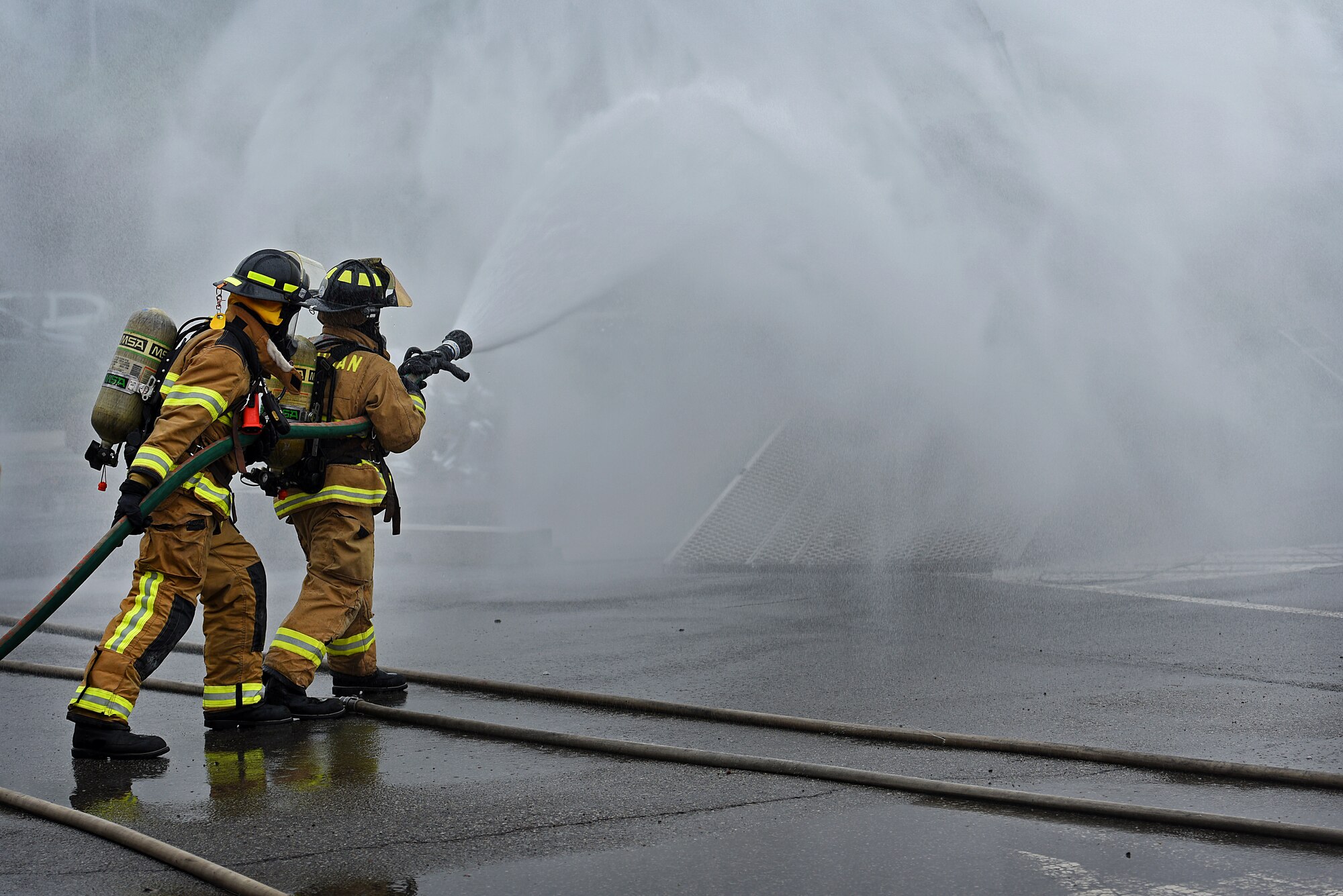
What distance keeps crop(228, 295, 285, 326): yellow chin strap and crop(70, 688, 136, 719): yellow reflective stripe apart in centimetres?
132

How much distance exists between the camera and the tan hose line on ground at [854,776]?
3283mm

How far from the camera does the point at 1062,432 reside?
9367 millimetres

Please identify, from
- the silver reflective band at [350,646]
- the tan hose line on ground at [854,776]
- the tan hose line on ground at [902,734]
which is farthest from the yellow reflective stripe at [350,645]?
the tan hose line on ground at [902,734]

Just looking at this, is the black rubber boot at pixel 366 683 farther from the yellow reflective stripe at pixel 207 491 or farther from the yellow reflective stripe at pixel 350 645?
the yellow reflective stripe at pixel 207 491

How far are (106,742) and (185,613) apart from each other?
18.3 inches

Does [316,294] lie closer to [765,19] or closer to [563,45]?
[765,19]

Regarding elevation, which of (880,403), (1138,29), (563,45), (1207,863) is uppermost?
(563,45)

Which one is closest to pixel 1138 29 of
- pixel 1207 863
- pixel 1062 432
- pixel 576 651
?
pixel 1062 432

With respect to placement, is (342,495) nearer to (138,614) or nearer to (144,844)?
(138,614)

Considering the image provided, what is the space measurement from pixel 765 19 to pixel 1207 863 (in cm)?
929

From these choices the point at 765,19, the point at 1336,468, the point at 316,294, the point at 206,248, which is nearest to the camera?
the point at 316,294

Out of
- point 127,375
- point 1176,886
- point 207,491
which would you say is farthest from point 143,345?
point 1176,886

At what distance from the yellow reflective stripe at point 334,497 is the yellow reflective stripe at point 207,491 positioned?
1.54ft

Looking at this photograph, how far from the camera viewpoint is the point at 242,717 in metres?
4.79
